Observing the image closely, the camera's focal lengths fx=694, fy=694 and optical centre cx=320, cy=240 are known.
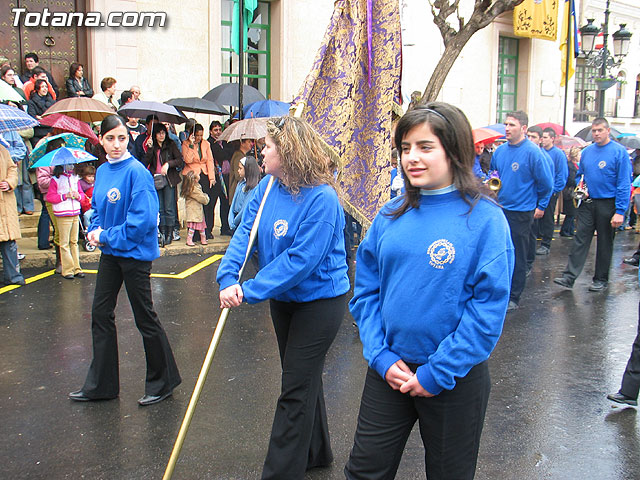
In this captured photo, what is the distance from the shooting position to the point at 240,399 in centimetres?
492

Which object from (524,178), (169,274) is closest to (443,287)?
(524,178)

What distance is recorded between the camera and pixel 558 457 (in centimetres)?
411

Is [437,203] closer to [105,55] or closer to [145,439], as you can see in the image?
[145,439]

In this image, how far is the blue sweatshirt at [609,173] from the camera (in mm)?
8570

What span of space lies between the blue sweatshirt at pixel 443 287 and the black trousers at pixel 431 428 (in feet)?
0.38

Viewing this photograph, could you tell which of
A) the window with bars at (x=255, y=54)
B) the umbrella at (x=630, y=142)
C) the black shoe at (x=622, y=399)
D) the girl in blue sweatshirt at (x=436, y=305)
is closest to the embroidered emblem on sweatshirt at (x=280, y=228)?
the girl in blue sweatshirt at (x=436, y=305)

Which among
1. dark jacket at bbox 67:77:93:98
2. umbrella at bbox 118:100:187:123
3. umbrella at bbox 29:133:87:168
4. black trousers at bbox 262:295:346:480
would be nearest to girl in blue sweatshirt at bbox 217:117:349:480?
black trousers at bbox 262:295:346:480

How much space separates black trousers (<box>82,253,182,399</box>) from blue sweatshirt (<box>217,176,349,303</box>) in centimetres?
145

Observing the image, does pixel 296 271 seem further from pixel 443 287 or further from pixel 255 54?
pixel 255 54

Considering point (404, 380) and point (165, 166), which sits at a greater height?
point (165, 166)

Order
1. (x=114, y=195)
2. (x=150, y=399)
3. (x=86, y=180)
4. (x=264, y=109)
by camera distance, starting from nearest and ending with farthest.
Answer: (x=114, y=195) < (x=150, y=399) < (x=86, y=180) < (x=264, y=109)

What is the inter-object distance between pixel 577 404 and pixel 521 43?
20022 millimetres

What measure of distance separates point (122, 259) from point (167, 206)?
256 inches

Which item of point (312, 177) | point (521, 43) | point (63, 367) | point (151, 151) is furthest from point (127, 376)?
point (521, 43)
